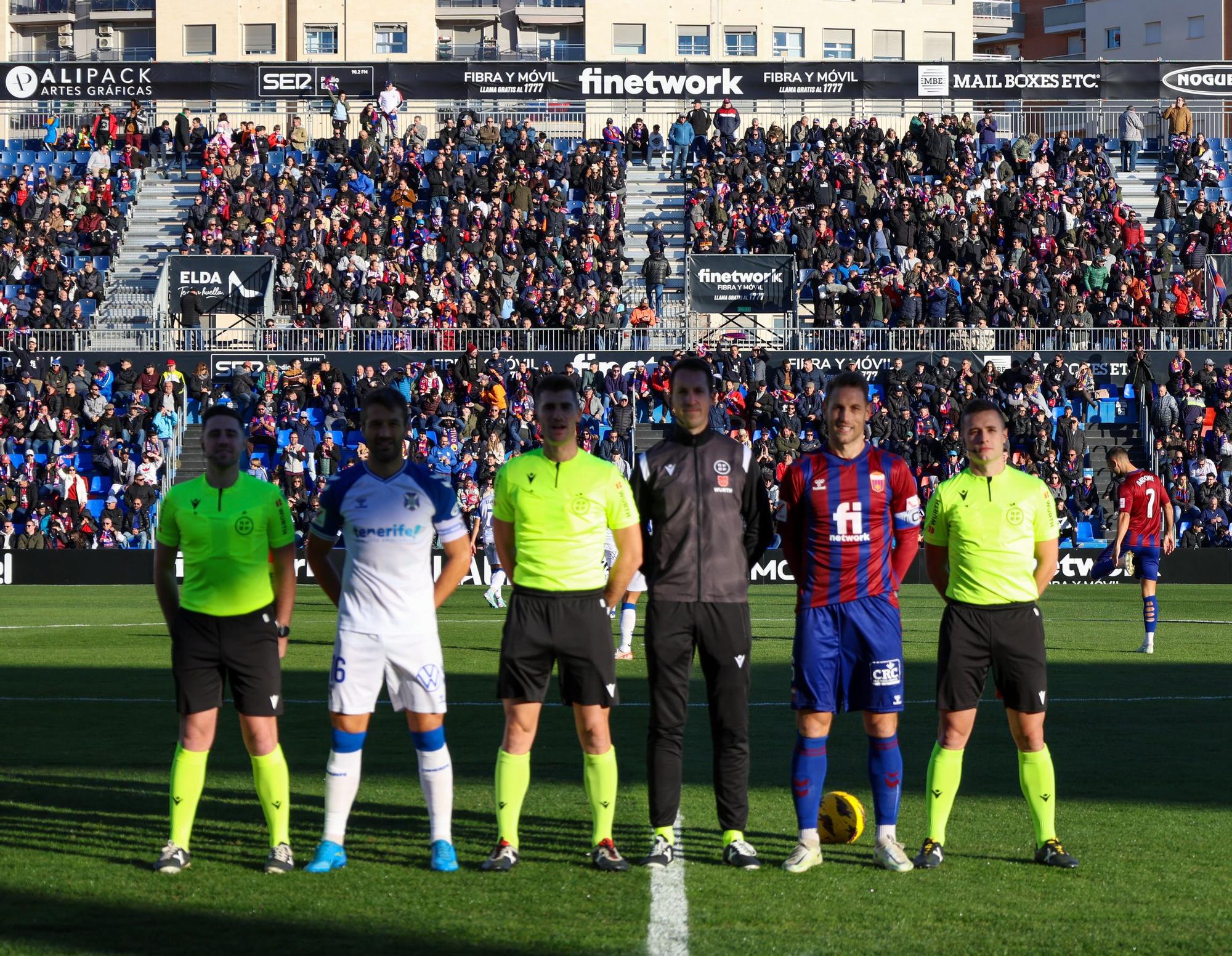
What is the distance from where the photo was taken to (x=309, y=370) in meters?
34.4

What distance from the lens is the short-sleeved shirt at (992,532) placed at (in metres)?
7.60

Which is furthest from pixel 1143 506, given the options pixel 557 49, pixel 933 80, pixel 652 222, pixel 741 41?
pixel 557 49

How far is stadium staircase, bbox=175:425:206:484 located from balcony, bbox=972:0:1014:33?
54.8 metres

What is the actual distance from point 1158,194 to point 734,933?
1517 inches

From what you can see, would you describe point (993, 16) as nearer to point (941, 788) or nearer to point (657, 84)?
point (657, 84)

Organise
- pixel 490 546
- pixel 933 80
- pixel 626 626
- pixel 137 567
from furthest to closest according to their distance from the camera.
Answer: pixel 933 80 < pixel 137 567 < pixel 490 546 < pixel 626 626

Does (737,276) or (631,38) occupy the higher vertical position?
(631,38)

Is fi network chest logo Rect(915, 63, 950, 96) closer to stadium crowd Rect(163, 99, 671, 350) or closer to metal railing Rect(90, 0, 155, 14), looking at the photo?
stadium crowd Rect(163, 99, 671, 350)

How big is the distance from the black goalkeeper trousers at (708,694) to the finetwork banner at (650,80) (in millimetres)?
41723

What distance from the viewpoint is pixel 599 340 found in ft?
115

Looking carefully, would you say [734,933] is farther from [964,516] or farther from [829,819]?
[964,516]

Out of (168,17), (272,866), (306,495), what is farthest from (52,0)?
(272,866)

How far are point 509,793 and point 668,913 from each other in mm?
1105

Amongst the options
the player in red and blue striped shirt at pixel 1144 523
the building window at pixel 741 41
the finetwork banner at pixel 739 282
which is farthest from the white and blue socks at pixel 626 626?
the building window at pixel 741 41
